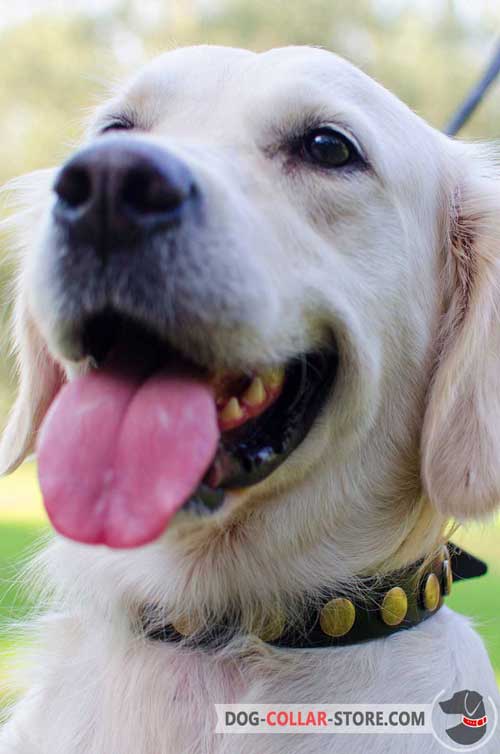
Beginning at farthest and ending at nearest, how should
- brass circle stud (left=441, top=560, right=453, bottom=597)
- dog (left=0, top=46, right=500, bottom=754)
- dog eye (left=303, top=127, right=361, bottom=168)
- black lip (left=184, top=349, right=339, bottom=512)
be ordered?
1. brass circle stud (left=441, top=560, right=453, bottom=597)
2. dog eye (left=303, top=127, right=361, bottom=168)
3. black lip (left=184, top=349, right=339, bottom=512)
4. dog (left=0, top=46, right=500, bottom=754)

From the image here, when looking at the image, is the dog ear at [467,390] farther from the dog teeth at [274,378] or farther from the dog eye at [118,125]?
the dog eye at [118,125]

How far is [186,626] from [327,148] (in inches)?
49.2

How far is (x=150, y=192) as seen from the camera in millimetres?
1725

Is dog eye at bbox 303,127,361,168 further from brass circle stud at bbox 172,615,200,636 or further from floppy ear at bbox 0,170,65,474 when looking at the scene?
brass circle stud at bbox 172,615,200,636

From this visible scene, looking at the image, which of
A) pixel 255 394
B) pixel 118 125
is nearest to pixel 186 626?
pixel 255 394

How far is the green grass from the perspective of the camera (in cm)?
280

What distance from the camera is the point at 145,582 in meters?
2.30

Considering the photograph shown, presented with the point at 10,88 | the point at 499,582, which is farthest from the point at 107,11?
the point at 499,582

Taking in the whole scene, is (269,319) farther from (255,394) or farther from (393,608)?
(393,608)

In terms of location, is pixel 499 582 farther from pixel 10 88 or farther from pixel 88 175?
pixel 10 88

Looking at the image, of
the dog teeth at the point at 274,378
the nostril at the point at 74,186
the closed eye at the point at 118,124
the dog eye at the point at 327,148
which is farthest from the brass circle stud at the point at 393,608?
the closed eye at the point at 118,124

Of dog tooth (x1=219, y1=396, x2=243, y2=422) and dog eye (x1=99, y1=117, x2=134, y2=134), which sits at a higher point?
dog eye (x1=99, y1=117, x2=134, y2=134)

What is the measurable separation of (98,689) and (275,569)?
0.52 metres

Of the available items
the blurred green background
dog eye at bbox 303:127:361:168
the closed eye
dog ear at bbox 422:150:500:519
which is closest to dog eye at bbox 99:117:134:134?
the closed eye
